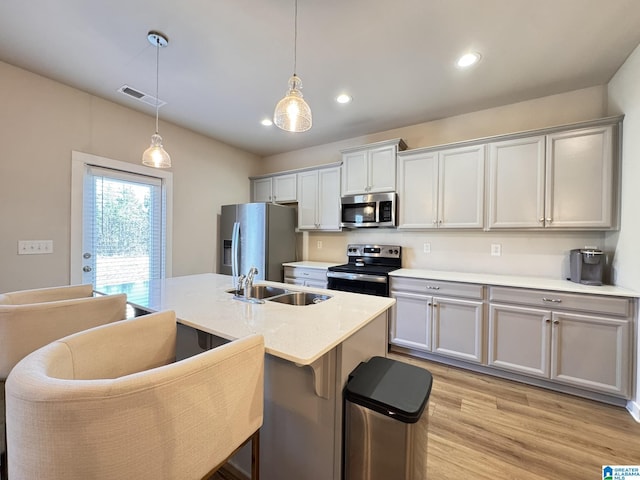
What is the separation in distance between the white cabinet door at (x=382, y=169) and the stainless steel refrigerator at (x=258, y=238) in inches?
53.2

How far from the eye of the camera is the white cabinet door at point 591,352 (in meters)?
1.96

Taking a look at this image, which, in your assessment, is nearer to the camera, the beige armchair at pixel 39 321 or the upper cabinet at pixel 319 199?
the beige armchair at pixel 39 321

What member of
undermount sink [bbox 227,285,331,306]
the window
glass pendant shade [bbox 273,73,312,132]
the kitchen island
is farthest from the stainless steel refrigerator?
glass pendant shade [bbox 273,73,312,132]

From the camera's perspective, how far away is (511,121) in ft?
9.16

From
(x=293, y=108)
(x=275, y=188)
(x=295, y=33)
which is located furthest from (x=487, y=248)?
(x=275, y=188)

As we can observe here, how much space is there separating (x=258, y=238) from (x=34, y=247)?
2132 millimetres

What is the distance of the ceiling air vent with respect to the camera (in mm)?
2577

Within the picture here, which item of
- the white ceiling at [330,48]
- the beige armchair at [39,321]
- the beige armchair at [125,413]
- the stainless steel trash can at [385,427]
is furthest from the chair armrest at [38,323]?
the white ceiling at [330,48]

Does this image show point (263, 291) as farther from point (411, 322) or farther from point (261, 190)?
point (261, 190)

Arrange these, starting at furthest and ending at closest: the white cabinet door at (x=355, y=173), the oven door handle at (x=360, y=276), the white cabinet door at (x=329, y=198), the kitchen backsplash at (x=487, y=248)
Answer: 1. the white cabinet door at (x=329, y=198)
2. the white cabinet door at (x=355, y=173)
3. the oven door handle at (x=360, y=276)
4. the kitchen backsplash at (x=487, y=248)

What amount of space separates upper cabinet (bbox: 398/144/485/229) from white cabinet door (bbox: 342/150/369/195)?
1.43 feet

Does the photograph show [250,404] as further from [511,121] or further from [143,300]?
[511,121]

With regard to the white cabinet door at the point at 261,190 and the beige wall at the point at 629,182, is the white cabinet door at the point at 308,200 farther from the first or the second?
the beige wall at the point at 629,182

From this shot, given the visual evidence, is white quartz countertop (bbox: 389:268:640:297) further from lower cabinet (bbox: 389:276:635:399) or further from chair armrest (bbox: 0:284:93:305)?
chair armrest (bbox: 0:284:93:305)
